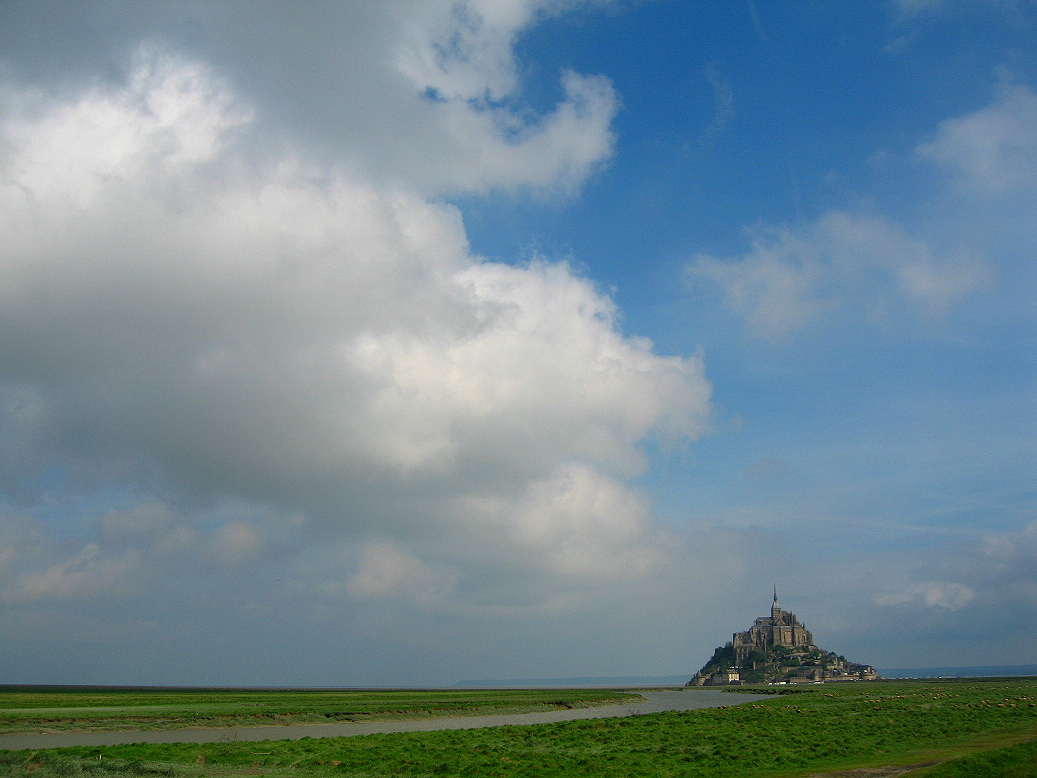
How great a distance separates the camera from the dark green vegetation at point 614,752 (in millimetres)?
38406

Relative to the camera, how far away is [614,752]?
44531 millimetres

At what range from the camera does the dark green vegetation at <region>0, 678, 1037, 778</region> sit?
38.4 meters

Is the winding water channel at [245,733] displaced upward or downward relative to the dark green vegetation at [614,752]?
downward

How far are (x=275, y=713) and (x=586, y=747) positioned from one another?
2370 inches

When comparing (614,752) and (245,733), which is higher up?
(614,752)

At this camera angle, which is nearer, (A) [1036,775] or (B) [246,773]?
(A) [1036,775]

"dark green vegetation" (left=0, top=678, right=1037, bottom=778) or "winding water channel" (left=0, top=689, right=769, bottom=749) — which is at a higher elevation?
"dark green vegetation" (left=0, top=678, right=1037, bottom=778)

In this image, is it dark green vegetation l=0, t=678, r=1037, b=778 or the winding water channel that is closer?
dark green vegetation l=0, t=678, r=1037, b=778

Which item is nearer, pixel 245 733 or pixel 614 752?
pixel 614 752

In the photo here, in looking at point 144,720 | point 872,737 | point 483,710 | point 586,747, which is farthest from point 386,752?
point 483,710

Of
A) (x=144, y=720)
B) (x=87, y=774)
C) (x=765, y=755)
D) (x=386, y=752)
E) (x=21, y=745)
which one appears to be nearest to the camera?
(x=87, y=774)

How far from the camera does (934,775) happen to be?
31234 millimetres

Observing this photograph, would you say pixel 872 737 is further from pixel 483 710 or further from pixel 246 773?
pixel 483 710

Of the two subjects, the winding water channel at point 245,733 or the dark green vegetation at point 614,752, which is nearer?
the dark green vegetation at point 614,752
